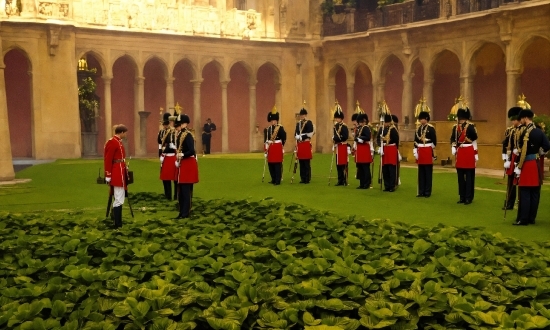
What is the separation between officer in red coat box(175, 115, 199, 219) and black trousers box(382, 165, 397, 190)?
19.1 ft

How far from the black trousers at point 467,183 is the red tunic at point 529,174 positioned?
252 centimetres

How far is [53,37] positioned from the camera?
3011 centimetres

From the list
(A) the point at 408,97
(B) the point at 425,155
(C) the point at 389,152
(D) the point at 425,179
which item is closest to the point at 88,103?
(A) the point at 408,97

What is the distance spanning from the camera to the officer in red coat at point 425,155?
50.4 ft

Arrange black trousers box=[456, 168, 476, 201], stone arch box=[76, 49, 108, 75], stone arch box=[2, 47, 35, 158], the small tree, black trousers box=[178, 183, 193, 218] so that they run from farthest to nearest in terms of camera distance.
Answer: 1. stone arch box=[2, 47, 35, 158]
2. the small tree
3. stone arch box=[76, 49, 108, 75]
4. black trousers box=[456, 168, 476, 201]
5. black trousers box=[178, 183, 193, 218]

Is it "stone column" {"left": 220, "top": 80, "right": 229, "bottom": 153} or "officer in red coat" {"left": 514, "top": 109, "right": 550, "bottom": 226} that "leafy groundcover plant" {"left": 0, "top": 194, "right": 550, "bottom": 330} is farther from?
"stone column" {"left": 220, "top": 80, "right": 229, "bottom": 153}

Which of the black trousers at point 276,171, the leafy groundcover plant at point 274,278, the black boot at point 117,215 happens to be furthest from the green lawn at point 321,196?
the leafy groundcover plant at point 274,278

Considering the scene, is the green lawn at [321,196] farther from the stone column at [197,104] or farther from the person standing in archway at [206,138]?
the stone column at [197,104]

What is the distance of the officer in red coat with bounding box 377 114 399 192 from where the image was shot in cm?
1664

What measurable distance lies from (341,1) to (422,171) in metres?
22.2

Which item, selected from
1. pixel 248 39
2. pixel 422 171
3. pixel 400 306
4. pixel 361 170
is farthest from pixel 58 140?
pixel 400 306

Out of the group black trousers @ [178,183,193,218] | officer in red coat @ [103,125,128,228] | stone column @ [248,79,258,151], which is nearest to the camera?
officer in red coat @ [103,125,128,228]

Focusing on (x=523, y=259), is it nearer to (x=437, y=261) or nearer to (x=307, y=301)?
(x=437, y=261)

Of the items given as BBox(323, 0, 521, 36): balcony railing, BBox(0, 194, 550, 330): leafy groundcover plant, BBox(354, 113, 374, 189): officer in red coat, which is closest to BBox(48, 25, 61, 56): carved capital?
BBox(323, 0, 521, 36): balcony railing
